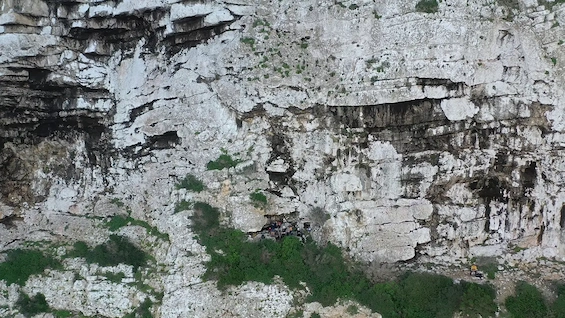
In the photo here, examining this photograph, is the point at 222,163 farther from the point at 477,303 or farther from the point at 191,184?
the point at 477,303

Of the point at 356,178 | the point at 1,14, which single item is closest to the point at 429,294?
the point at 356,178

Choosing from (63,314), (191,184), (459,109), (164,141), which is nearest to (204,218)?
(191,184)

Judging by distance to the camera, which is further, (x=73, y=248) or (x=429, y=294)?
(x=73, y=248)

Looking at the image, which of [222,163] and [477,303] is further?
[222,163]

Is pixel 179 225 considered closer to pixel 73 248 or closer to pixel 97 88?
pixel 73 248

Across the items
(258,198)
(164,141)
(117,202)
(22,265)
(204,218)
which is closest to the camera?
(204,218)

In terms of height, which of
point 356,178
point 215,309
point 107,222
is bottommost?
point 215,309
